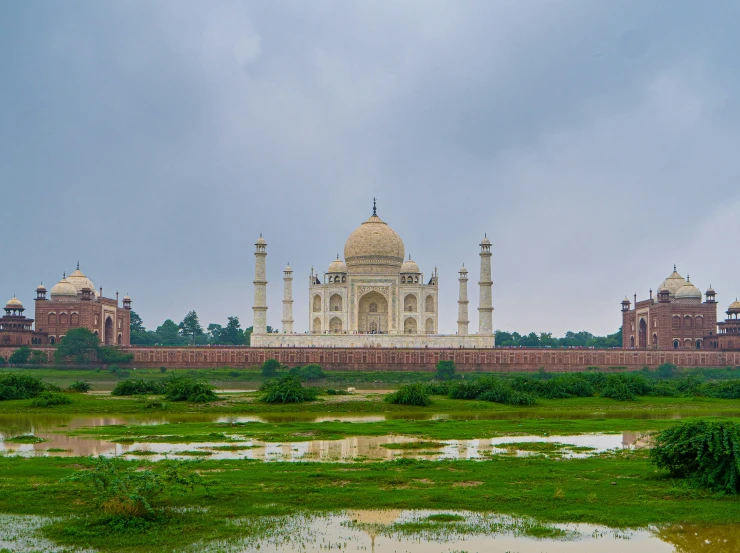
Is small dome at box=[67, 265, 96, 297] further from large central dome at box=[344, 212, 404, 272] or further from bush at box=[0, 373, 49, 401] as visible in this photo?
bush at box=[0, 373, 49, 401]

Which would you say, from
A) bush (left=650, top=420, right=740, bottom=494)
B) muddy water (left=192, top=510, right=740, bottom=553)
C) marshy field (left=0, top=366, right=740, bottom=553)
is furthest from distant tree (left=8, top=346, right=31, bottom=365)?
muddy water (left=192, top=510, right=740, bottom=553)

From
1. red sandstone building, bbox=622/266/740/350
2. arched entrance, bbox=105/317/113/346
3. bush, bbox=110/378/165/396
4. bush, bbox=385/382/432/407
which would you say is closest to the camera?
bush, bbox=385/382/432/407

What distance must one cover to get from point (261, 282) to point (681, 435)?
52.4m

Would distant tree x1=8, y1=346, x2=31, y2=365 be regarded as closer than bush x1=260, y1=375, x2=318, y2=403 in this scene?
No

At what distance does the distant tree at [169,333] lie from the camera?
9371 centimetres

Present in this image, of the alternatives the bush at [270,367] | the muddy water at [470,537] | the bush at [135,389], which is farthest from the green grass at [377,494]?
the bush at [270,367]

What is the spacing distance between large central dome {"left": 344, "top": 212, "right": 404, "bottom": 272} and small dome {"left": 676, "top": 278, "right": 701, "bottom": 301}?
70.9 feet

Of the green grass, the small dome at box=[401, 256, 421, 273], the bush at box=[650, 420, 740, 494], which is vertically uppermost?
the small dome at box=[401, 256, 421, 273]

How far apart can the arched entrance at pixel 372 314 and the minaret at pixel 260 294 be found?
28.7 ft

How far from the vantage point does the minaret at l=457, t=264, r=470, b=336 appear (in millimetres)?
70625

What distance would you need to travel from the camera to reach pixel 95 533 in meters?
12.3

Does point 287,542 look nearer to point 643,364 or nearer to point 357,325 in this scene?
point 643,364

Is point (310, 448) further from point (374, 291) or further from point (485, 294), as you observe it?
point (374, 291)

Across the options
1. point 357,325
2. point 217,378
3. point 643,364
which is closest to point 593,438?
point 217,378
